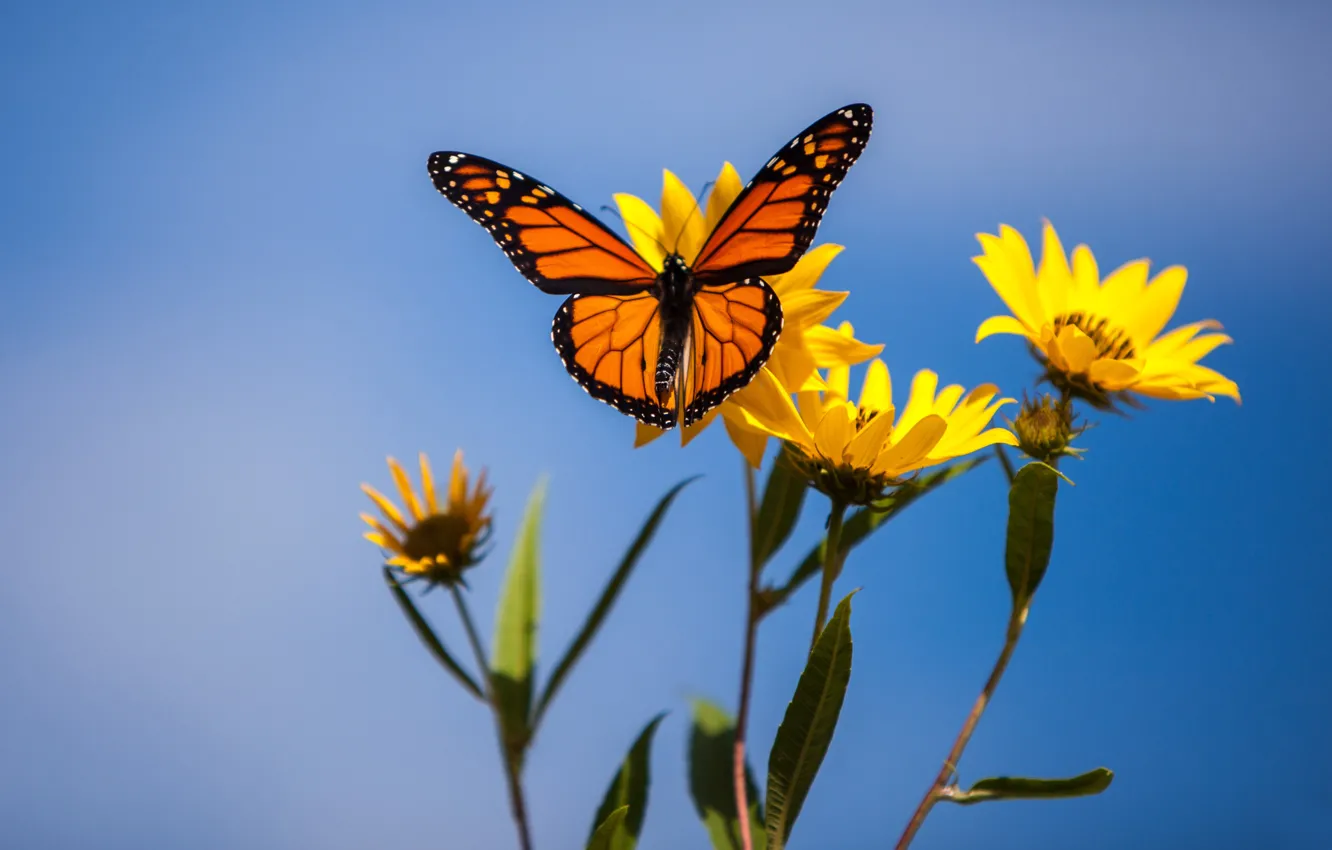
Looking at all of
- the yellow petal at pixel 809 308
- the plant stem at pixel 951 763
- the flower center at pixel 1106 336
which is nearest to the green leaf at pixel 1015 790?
the plant stem at pixel 951 763

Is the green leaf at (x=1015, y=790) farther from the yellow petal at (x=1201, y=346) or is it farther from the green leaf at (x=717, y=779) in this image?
the yellow petal at (x=1201, y=346)

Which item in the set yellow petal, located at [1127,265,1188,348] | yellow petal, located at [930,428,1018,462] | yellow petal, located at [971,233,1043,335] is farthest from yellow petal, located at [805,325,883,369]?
yellow petal, located at [1127,265,1188,348]

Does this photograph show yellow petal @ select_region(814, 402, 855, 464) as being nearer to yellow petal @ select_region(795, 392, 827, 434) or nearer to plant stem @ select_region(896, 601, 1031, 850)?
yellow petal @ select_region(795, 392, 827, 434)

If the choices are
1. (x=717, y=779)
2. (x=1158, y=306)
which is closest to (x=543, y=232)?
(x=717, y=779)

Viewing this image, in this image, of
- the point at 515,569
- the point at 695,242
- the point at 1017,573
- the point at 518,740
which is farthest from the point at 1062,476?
the point at 515,569

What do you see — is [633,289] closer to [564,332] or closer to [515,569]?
[564,332]
